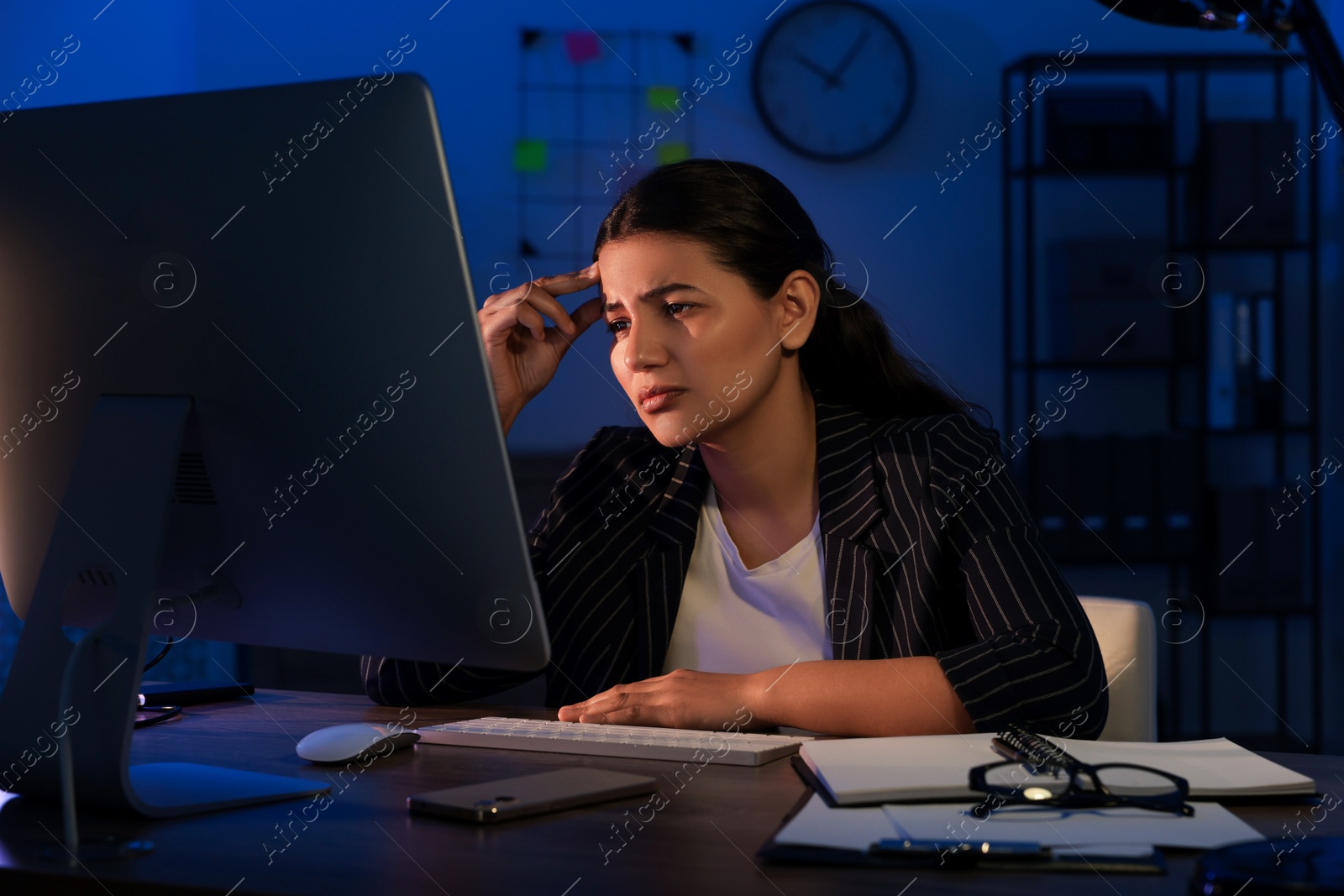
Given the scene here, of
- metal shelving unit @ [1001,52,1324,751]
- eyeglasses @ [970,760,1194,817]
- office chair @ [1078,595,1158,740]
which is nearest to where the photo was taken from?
eyeglasses @ [970,760,1194,817]

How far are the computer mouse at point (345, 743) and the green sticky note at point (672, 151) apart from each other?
284 cm

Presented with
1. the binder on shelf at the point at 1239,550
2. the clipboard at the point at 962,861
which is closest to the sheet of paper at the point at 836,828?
the clipboard at the point at 962,861

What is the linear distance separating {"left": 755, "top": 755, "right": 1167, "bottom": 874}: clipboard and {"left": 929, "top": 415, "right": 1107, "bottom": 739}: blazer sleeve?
17.0 inches

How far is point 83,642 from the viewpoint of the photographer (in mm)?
776

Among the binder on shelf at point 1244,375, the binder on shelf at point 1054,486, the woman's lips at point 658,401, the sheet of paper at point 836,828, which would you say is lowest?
the sheet of paper at point 836,828

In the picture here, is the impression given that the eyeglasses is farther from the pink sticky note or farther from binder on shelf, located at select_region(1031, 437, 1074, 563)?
the pink sticky note

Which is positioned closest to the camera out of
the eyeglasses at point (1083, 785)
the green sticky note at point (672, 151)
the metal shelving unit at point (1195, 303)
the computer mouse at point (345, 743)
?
the eyeglasses at point (1083, 785)

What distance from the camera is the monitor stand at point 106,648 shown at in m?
0.78

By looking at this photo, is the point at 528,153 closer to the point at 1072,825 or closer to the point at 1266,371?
the point at 1266,371

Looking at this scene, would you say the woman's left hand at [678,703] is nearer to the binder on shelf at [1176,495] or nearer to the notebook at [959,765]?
the notebook at [959,765]

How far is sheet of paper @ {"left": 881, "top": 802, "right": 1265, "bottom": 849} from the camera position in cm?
68

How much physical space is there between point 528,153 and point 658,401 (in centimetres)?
236

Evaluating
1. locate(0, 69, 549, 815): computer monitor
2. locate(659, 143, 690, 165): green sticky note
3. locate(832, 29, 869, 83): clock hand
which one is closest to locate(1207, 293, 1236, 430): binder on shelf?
locate(832, 29, 869, 83): clock hand

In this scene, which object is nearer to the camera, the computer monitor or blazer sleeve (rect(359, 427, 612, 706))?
the computer monitor
